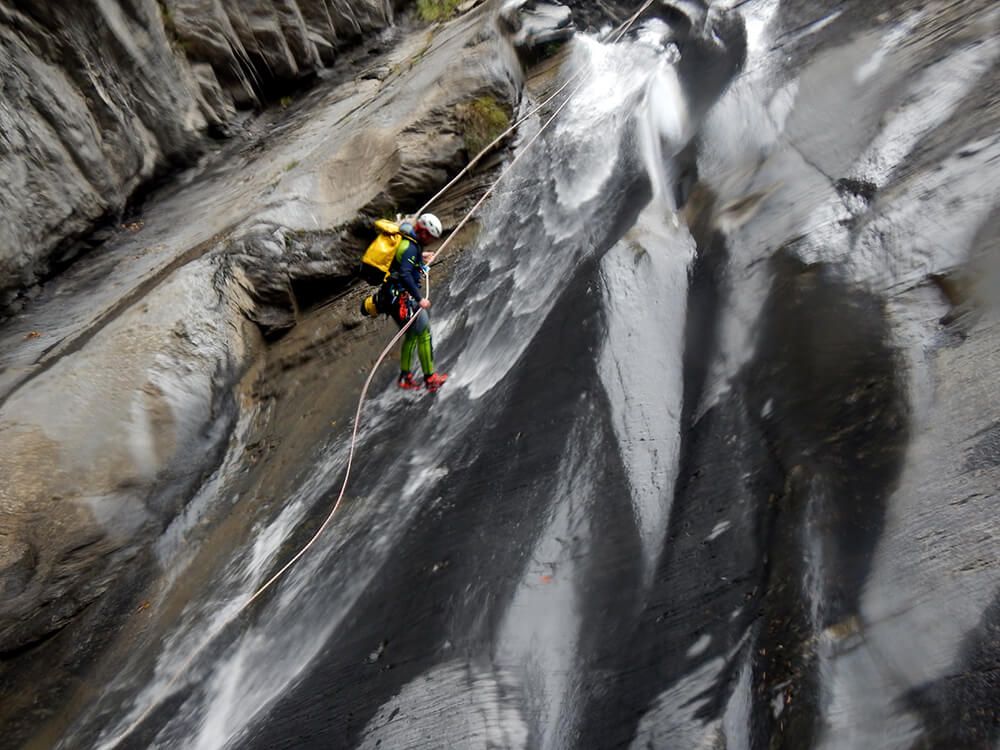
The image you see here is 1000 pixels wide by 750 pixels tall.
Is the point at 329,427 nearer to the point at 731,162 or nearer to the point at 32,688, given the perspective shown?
the point at 32,688

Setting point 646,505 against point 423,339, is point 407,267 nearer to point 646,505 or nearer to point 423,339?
point 423,339

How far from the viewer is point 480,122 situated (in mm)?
9320

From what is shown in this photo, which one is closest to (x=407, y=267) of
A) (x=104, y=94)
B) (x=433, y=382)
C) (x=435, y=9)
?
(x=433, y=382)

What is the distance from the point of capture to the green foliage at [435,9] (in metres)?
14.9

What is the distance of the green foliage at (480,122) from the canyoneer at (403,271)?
11.7 feet

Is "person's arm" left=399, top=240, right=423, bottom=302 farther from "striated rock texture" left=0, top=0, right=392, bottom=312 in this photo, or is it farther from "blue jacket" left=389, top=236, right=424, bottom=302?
"striated rock texture" left=0, top=0, right=392, bottom=312

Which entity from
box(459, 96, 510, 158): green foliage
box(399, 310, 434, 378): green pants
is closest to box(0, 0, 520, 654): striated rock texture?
box(459, 96, 510, 158): green foliage

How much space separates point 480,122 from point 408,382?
14.3 feet

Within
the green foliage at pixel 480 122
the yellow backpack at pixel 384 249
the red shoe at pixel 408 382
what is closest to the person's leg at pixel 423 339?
the red shoe at pixel 408 382

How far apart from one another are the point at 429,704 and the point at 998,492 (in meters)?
3.07

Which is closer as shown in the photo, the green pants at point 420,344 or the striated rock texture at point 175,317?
the striated rock texture at point 175,317

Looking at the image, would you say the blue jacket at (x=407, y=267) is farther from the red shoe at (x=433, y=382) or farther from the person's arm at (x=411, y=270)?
the red shoe at (x=433, y=382)

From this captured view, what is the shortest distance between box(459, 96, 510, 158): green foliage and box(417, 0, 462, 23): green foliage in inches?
261

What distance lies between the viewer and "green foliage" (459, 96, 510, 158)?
9.23 meters
